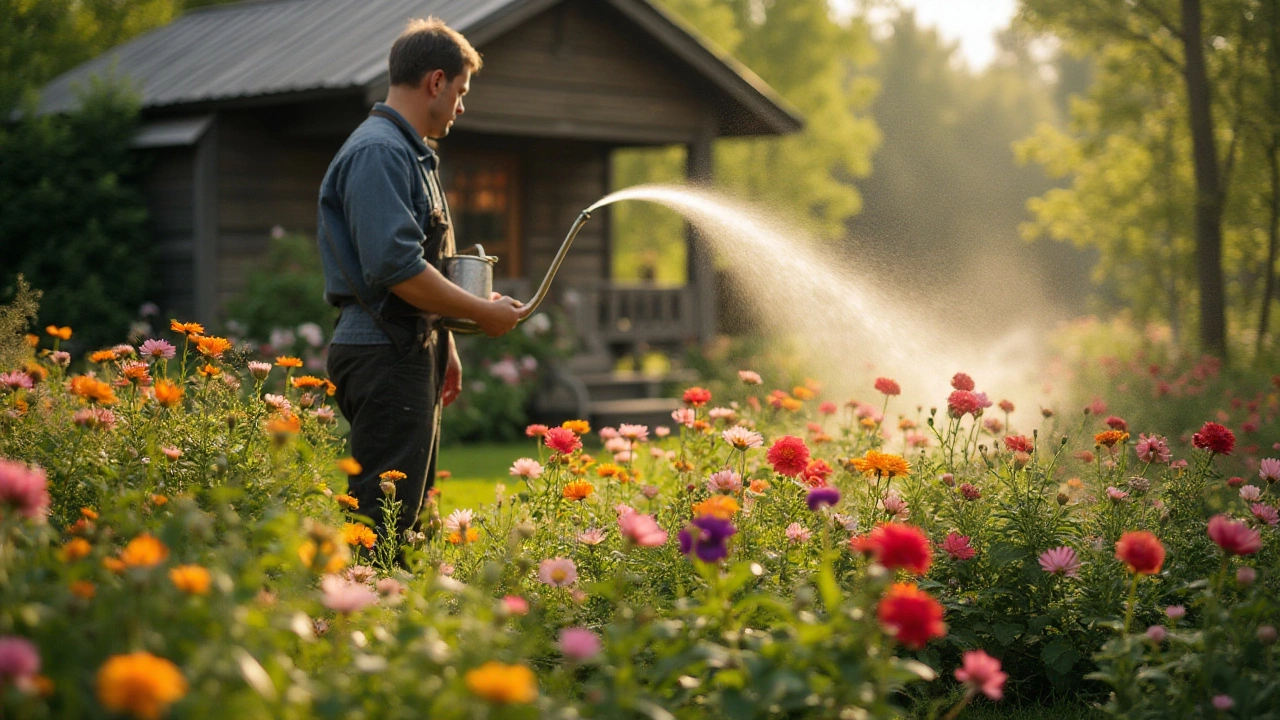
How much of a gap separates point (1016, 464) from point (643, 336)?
932cm

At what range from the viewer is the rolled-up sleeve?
375cm

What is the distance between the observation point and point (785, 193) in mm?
26203

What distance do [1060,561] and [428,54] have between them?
2.38 m

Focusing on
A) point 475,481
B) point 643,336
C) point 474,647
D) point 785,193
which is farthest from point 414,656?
point 785,193

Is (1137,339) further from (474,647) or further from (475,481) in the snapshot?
(474,647)

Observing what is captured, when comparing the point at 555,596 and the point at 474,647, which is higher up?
the point at 474,647

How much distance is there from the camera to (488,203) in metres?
13.4

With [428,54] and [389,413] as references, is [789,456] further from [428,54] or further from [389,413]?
[428,54]

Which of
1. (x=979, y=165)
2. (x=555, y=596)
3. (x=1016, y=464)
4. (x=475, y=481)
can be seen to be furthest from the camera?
(x=979, y=165)

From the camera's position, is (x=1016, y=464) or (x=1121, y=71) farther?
(x=1121, y=71)

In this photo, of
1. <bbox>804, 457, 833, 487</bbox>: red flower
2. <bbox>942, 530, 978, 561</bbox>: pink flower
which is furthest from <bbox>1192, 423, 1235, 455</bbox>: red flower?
<bbox>804, 457, 833, 487</bbox>: red flower

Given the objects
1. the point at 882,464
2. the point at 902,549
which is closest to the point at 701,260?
the point at 882,464

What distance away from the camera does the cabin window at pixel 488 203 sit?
13.1 meters

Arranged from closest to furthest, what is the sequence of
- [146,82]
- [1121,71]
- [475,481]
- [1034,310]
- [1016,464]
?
[1016,464] → [475,481] → [146,82] → [1121,71] → [1034,310]
